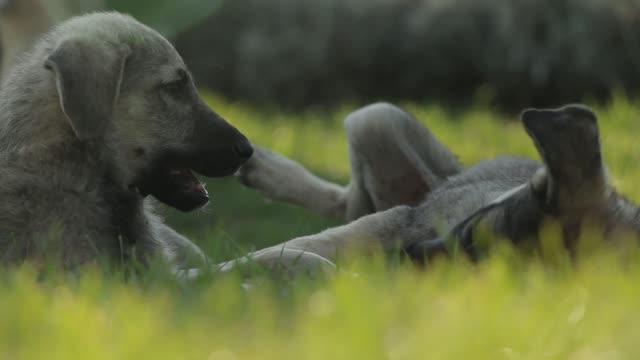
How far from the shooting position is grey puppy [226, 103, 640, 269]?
387 centimetres

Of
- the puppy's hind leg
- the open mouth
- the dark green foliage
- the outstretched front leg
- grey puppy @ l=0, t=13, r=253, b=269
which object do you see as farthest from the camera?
the dark green foliage

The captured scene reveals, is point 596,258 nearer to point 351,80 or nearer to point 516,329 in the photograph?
point 516,329

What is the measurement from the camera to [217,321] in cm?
309

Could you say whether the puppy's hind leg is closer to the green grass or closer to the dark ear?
the green grass

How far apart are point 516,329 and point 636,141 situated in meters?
6.16

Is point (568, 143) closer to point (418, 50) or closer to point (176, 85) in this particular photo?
point (176, 85)

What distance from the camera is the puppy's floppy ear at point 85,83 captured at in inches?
158

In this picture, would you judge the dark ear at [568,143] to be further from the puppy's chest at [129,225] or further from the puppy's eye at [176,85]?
the puppy's chest at [129,225]

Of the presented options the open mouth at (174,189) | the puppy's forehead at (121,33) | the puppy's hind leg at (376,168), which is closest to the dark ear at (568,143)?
the open mouth at (174,189)

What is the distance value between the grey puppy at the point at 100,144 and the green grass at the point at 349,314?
14.0 inches

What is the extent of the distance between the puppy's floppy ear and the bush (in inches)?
347

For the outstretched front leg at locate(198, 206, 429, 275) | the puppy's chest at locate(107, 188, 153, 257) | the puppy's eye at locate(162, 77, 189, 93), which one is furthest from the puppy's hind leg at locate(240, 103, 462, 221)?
the puppy's chest at locate(107, 188, 153, 257)

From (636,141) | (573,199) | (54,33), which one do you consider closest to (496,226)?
(573,199)

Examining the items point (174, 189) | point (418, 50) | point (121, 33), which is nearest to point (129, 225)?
point (174, 189)
